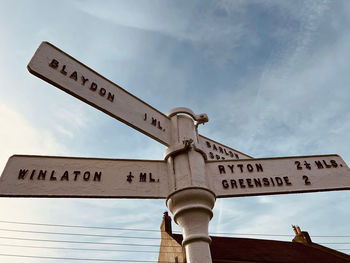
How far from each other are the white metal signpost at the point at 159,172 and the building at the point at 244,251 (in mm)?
10294

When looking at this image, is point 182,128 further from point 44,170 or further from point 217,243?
point 217,243

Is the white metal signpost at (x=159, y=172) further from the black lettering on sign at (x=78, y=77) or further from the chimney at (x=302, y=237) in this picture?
the chimney at (x=302, y=237)

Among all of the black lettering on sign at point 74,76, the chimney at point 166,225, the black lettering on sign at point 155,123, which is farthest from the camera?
the chimney at point 166,225

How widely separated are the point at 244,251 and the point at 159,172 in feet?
45.9

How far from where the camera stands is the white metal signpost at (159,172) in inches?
94.2

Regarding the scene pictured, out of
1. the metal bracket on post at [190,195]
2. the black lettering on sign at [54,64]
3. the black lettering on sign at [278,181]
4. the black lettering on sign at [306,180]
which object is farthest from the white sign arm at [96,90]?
the black lettering on sign at [306,180]

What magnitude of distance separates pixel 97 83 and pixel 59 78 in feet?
1.45

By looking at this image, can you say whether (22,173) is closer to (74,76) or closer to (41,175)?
(41,175)

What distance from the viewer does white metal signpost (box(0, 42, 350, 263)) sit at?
2393mm

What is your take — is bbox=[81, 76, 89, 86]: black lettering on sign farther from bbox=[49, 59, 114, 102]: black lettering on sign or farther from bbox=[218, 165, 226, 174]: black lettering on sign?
bbox=[218, 165, 226, 174]: black lettering on sign

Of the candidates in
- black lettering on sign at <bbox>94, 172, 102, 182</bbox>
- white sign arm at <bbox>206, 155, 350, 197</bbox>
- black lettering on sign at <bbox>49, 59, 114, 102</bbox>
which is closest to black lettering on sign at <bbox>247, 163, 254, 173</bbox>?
white sign arm at <bbox>206, 155, 350, 197</bbox>

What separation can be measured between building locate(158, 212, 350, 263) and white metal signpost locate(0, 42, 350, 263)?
1029 cm

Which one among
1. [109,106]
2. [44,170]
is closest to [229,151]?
[109,106]

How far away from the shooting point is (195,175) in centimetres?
265
